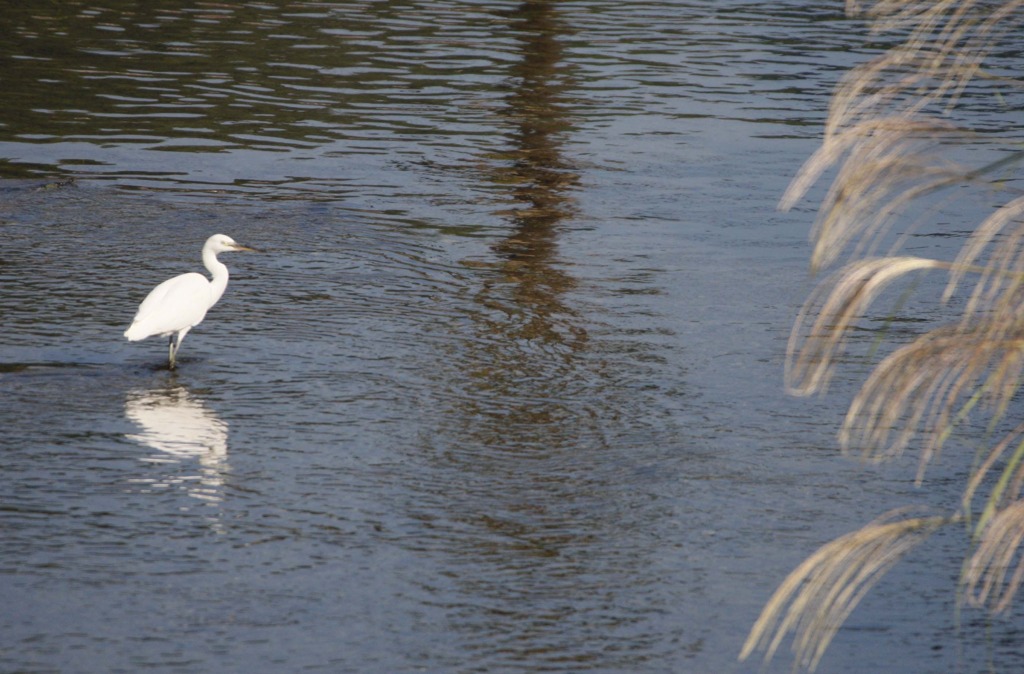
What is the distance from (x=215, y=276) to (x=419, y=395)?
1.71 meters

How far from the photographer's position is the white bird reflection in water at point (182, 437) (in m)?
6.56

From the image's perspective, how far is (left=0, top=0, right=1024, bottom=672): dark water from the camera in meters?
5.46

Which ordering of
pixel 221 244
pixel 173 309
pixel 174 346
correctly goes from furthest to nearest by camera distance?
pixel 221 244 < pixel 174 346 < pixel 173 309

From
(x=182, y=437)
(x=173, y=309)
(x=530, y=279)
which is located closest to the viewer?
(x=182, y=437)

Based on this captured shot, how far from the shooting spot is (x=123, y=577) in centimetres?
565

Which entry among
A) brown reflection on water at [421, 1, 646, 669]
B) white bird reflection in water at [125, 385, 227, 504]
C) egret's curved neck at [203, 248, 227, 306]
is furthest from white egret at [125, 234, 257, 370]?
brown reflection on water at [421, 1, 646, 669]

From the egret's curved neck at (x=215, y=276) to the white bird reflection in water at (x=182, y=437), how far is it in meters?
0.84

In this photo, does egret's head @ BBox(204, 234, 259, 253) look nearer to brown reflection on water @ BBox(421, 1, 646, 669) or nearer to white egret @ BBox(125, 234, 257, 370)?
Answer: white egret @ BBox(125, 234, 257, 370)

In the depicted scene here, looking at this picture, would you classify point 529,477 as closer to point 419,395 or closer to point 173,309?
point 419,395

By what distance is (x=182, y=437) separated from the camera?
7.09 m

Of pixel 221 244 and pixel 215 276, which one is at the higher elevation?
pixel 221 244

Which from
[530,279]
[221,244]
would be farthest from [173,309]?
[530,279]

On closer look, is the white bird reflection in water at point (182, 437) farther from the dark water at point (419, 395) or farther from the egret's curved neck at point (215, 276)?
the egret's curved neck at point (215, 276)

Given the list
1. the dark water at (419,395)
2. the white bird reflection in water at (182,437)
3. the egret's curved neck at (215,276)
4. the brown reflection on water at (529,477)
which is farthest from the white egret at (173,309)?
the brown reflection on water at (529,477)
